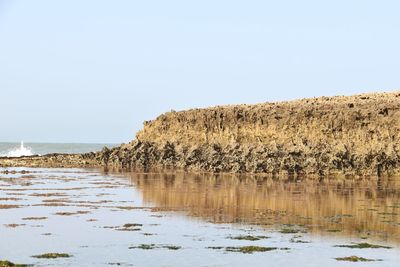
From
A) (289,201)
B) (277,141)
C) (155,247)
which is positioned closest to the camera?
(155,247)

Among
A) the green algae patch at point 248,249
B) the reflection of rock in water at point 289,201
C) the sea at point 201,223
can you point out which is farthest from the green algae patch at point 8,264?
the reflection of rock in water at point 289,201

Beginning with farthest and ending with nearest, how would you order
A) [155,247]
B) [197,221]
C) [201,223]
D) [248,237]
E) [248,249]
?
1. [197,221]
2. [201,223]
3. [248,237]
4. [155,247]
5. [248,249]

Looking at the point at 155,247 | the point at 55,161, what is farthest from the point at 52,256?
the point at 55,161

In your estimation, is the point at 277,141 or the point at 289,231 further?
the point at 277,141

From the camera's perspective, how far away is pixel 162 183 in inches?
1799

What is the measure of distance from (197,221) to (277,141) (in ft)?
101

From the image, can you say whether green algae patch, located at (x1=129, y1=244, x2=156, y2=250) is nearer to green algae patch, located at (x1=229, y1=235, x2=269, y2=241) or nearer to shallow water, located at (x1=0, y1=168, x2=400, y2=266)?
shallow water, located at (x1=0, y1=168, x2=400, y2=266)

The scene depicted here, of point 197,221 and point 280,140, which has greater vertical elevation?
point 280,140

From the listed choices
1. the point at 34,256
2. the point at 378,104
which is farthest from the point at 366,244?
the point at 378,104

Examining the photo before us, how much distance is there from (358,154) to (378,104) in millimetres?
6333

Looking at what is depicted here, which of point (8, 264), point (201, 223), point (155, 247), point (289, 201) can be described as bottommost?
point (8, 264)

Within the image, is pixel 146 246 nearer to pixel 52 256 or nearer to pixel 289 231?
pixel 52 256

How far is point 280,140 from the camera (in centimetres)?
5772

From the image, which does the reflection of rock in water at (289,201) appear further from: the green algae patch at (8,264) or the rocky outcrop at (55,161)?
the rocky outcrop at (55,161)
